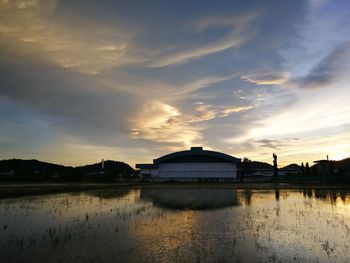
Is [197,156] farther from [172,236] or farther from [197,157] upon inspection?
[172,236]

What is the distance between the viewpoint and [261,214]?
19188mm

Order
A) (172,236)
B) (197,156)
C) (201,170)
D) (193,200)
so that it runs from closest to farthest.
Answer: (172,236) < (193,200) < (201,170) < (197,156)

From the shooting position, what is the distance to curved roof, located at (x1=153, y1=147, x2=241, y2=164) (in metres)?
70.6

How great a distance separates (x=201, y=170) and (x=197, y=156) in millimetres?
3346

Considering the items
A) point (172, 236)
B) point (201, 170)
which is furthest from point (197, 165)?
point (172, 236)

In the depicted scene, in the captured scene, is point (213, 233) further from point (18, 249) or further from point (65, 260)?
point (18, 249)

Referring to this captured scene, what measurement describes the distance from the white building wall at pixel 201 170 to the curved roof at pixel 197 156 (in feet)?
4.05

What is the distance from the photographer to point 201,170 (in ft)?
234

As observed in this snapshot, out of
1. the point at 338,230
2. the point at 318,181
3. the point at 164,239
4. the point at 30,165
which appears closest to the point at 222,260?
the point at 164,239

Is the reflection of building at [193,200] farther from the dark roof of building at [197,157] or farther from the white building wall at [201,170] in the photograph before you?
the white building wall at [201,170]

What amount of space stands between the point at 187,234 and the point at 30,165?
16397cm

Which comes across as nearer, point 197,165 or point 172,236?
point 172,236

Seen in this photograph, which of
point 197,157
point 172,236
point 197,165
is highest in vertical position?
point 197,157

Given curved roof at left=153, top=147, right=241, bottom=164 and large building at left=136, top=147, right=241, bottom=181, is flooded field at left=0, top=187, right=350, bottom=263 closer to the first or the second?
curved roof at left=153, top=147, right=241, bottom=164
